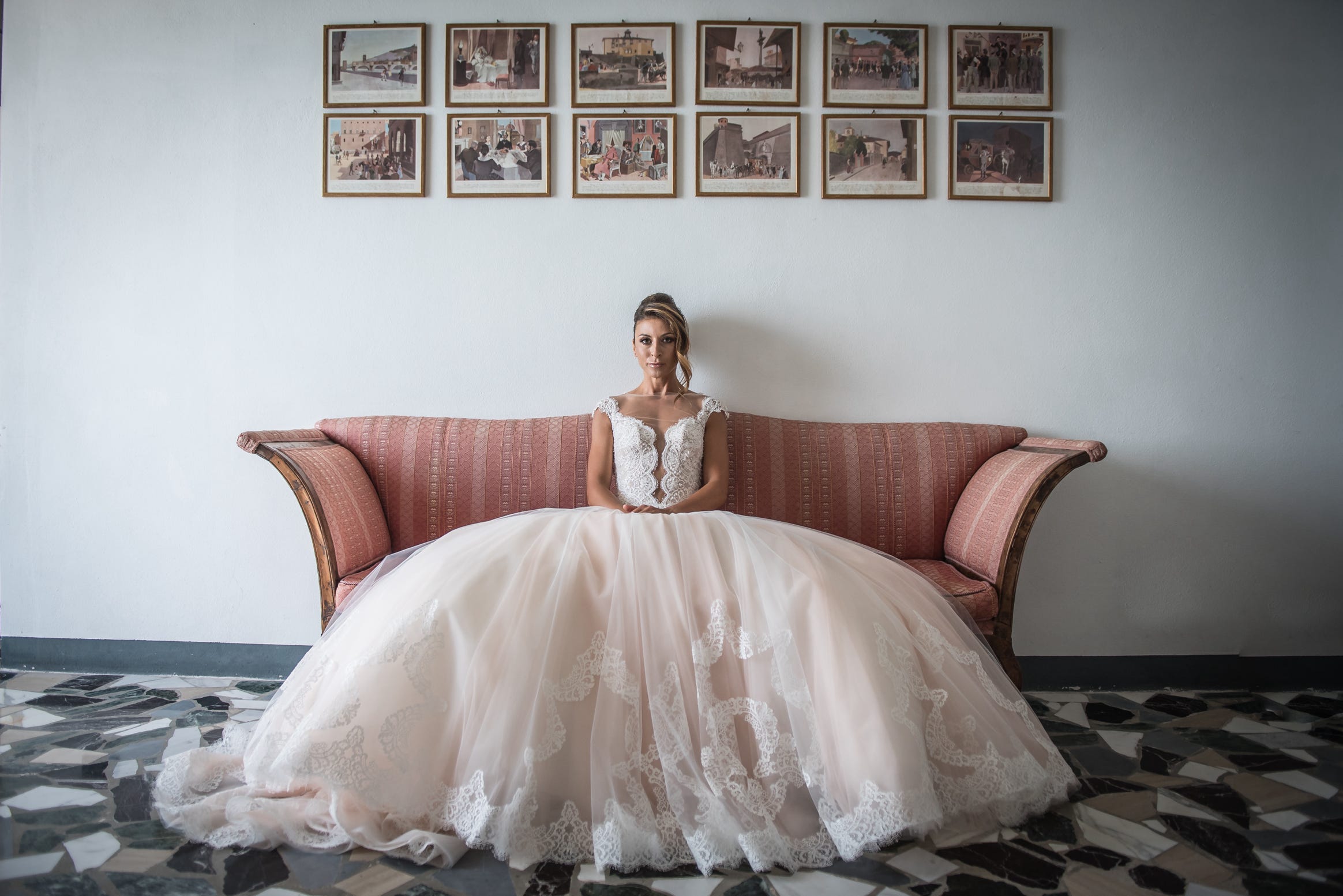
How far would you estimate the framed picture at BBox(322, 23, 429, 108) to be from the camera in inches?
122

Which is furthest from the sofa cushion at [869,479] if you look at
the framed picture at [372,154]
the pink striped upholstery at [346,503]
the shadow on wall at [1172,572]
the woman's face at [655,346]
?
the framed picture at [372,154]

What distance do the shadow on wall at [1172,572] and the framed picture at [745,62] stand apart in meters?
2.06

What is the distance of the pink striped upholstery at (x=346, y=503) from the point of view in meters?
2.50

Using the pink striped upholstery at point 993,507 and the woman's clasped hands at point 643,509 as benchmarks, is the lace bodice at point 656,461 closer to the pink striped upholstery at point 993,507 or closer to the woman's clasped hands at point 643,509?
the woman's clasped hands at point 643,509

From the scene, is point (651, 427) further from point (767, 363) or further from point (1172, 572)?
point (1172, 572)

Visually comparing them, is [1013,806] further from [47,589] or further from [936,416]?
[47,589]

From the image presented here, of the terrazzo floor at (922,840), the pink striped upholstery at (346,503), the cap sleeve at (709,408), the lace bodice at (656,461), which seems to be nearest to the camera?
the terrazzo floor at (922,840)

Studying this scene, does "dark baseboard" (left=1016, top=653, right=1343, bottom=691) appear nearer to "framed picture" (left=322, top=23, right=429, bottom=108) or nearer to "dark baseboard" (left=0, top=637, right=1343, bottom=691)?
"dark baseboard" (left=0, top=637, right=1343, bottom=691)

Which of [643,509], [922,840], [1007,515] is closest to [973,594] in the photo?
[1007,515]

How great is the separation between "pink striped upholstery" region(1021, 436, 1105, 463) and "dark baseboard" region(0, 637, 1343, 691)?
92cm

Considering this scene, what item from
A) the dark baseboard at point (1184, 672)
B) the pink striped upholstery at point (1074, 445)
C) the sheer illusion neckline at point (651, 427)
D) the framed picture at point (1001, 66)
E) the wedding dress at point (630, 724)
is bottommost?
the dark baseboard at point (1184, 672)

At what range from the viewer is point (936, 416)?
3133mm

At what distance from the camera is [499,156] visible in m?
3.12

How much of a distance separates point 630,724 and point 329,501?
1.39m
